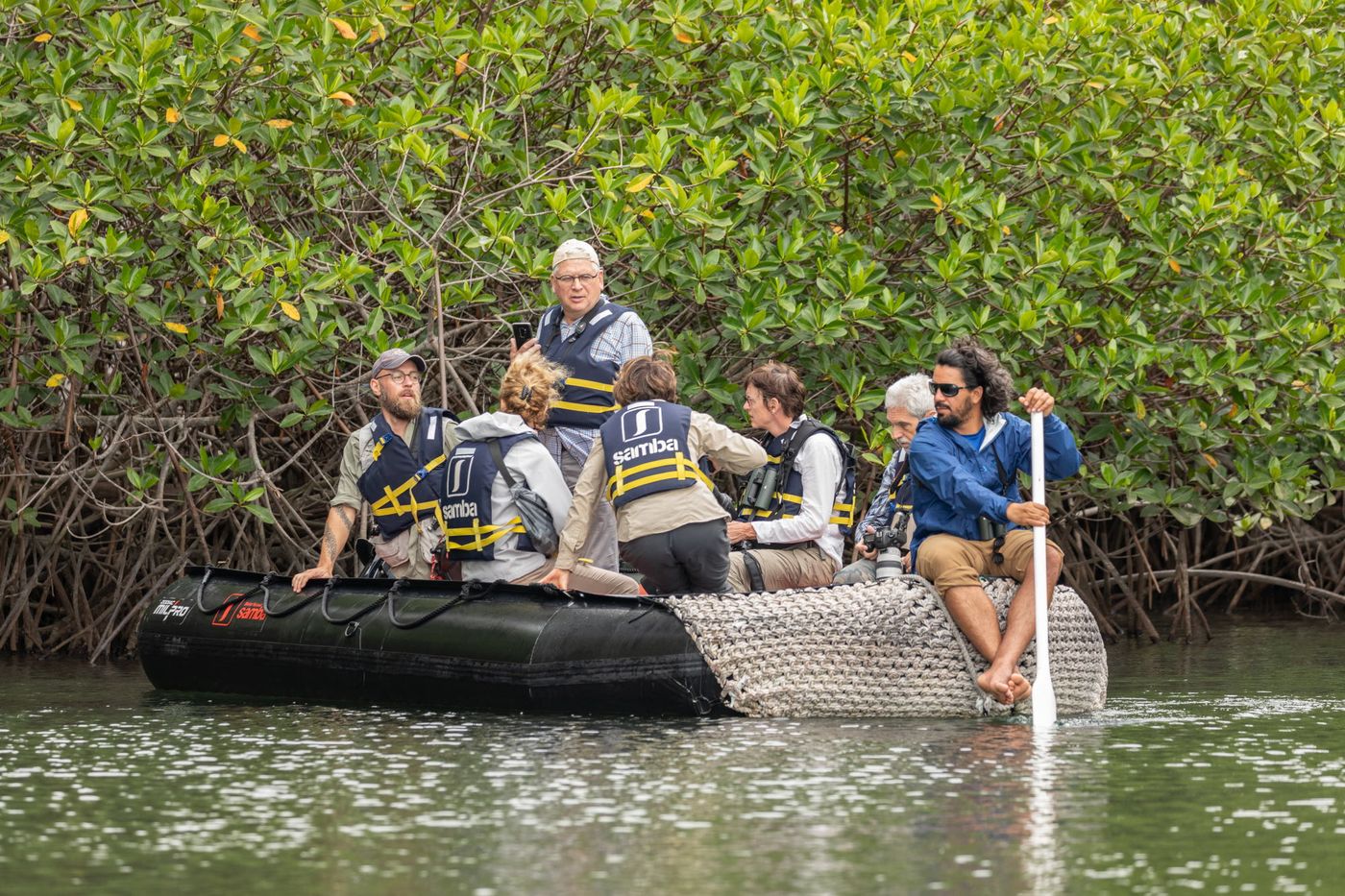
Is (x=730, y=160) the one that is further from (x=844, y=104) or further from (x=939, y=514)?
(x=939, y=514)

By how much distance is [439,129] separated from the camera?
33.6 feet

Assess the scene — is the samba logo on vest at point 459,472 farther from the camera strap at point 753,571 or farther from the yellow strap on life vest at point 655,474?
the camera strap at point 753,571

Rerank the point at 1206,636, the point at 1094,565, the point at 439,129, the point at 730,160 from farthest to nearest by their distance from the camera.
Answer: the point at 1094,565 → the point at 1206,636 → the point at 439,129 → the point at 730,160

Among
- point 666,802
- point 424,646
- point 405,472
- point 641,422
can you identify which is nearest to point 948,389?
point 641,422

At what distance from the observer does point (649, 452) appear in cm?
775

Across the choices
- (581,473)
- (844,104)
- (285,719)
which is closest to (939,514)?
(581,473)

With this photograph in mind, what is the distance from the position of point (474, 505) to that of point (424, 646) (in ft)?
1.87

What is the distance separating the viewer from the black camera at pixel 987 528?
7.64 meters

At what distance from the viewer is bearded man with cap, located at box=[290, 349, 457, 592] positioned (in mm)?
8656

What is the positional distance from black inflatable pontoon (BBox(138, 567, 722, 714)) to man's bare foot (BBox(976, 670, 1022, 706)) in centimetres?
94

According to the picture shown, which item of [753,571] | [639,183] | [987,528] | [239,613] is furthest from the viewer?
[639,183]

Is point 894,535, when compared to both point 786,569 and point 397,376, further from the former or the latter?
point 397,376

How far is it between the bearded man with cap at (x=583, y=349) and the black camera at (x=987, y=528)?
165 centimetres

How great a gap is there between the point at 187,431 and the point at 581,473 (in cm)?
300
